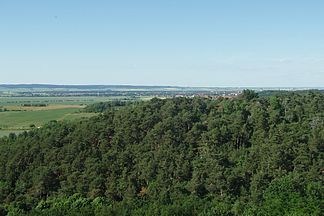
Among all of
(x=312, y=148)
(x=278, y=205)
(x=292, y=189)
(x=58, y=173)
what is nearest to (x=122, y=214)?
(x=278, y=205)

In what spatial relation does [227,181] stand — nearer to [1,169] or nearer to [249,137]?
[249,137]

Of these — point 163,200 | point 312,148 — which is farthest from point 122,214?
point 312,148

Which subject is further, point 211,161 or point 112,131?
point 112,131

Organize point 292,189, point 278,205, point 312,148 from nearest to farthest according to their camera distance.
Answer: point 278,205, point 292,189, point 312,148

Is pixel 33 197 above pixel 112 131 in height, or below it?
below

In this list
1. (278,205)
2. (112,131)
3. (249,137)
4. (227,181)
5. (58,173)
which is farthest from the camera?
(112,131)

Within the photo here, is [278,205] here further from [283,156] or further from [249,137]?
[249,137]
